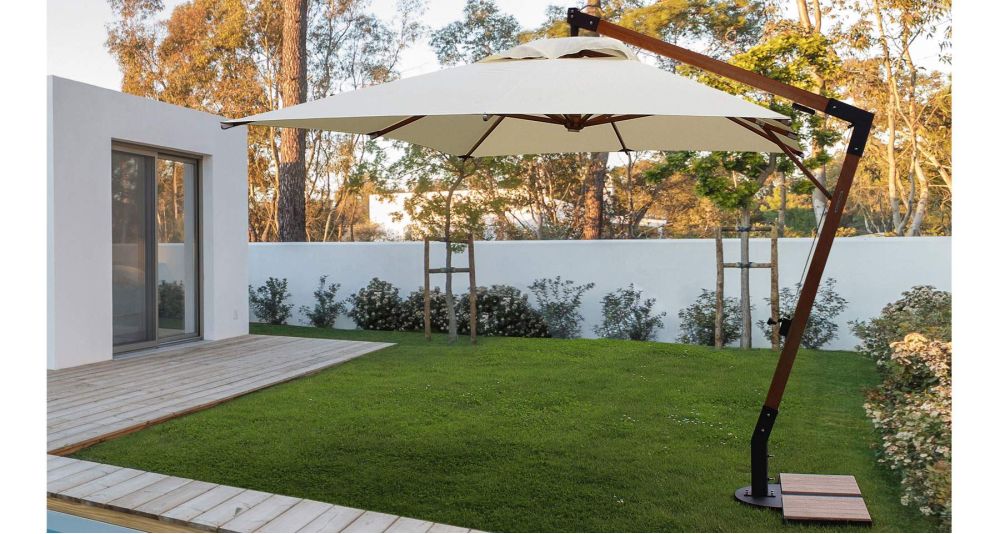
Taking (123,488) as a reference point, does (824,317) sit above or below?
above

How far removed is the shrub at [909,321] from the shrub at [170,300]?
7203 mm

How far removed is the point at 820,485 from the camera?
392 cm

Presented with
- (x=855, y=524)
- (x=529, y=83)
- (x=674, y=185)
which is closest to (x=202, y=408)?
(x=529, y=83)

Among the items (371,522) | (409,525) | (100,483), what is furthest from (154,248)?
(409,525)

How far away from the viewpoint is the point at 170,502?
358 cm

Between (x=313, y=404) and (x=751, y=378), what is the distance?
388cm

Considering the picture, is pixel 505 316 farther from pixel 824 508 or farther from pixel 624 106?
pixel 624 106

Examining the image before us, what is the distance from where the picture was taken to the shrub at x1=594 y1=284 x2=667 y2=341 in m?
10.2

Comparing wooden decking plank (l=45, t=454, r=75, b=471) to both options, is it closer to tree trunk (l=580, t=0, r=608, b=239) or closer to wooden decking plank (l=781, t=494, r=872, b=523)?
wooden decking plank (l=781, t=494, r=872, b=523)

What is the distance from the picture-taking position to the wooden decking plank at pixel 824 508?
355 cm

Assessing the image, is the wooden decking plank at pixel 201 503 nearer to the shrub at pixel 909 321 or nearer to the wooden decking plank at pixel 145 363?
the wooden decking plank at pixel 145 363

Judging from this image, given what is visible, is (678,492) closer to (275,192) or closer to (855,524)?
(855,524)

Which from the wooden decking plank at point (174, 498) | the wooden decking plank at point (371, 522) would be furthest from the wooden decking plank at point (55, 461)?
the wooden decking plank at point (371, 522)

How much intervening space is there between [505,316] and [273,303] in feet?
13.2
